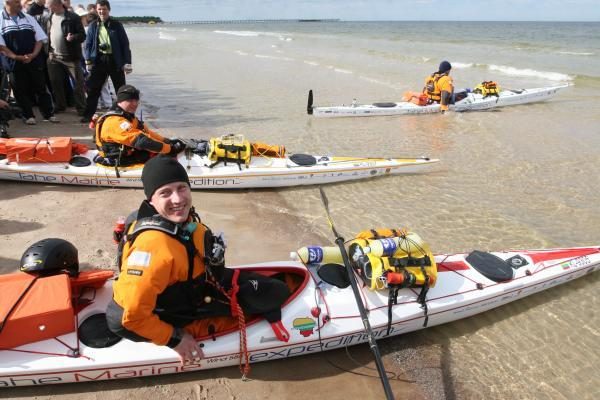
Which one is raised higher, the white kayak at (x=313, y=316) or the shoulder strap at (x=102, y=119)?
the shoulder strap at (x=102, y=119)

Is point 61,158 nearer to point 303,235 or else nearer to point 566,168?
point 303,235

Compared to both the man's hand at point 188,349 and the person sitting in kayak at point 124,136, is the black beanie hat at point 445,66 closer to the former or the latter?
the person sitting in kayak at point 124,136

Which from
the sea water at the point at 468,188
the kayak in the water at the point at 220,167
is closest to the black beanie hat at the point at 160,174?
the sea water at the point at 468,188

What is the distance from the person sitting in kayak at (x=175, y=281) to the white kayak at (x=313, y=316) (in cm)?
19

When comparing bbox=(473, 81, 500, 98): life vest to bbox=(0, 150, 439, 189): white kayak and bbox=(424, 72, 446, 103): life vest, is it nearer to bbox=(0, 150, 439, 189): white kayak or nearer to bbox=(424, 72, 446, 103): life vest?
bbox=(424, 72, 446, 103): life vest

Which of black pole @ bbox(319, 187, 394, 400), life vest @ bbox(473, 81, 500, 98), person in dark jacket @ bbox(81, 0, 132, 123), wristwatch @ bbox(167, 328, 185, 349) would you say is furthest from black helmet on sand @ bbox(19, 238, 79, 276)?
life vest @ bbox(473, 81, 500, 98)

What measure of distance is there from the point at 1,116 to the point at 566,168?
996cm

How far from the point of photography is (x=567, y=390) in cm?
326

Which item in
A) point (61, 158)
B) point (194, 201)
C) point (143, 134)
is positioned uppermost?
point (143, 134)

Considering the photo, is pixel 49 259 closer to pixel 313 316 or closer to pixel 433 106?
pixel 313 316

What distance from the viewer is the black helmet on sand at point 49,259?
3.12 metres

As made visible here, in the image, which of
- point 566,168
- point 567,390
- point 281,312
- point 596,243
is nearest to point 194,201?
point 281,312

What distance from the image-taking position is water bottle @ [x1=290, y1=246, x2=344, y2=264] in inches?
146

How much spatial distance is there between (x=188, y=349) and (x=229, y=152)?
152 inches
